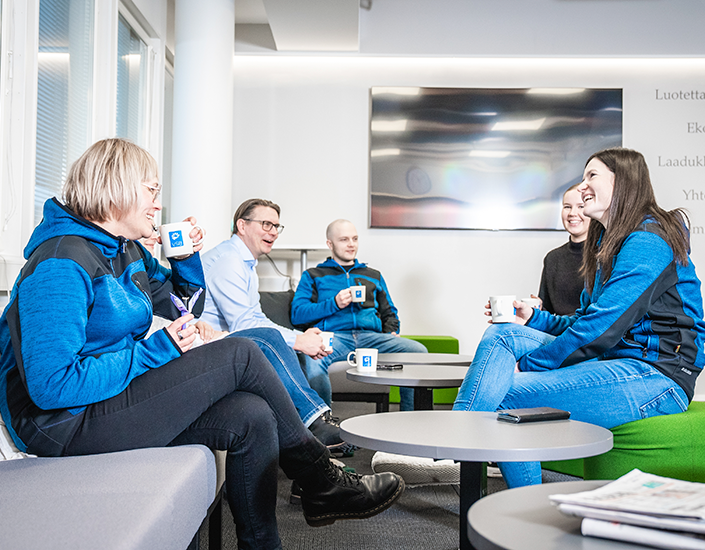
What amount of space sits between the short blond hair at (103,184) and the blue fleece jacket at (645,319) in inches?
47.7

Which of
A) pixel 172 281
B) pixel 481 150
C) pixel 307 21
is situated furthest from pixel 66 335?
pixel 481 150

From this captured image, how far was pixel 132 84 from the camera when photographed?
154 inches

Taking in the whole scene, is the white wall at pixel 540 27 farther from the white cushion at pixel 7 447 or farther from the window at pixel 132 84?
the white cushion at pixel 7 447

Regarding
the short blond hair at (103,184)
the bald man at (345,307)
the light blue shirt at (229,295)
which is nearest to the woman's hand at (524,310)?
the light blue shirt at (229,295)

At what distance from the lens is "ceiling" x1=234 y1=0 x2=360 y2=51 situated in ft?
13.4

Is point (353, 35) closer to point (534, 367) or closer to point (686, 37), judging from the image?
point (686, 37)

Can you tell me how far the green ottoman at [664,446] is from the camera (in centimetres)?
158

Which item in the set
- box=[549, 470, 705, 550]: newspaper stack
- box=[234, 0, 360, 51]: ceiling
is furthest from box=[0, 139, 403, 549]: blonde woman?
box=[234, 0, 360, 51]: ceiling

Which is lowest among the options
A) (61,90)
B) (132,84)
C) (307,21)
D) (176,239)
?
(176,239)

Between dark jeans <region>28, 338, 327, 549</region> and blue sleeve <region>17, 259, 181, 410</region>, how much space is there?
64mm

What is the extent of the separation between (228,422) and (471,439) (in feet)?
1.96

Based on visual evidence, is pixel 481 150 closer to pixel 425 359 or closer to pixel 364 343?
pixel 364 343

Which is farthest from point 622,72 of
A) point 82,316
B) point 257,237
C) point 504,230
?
point 82,316

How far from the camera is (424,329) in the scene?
491 centimetres
